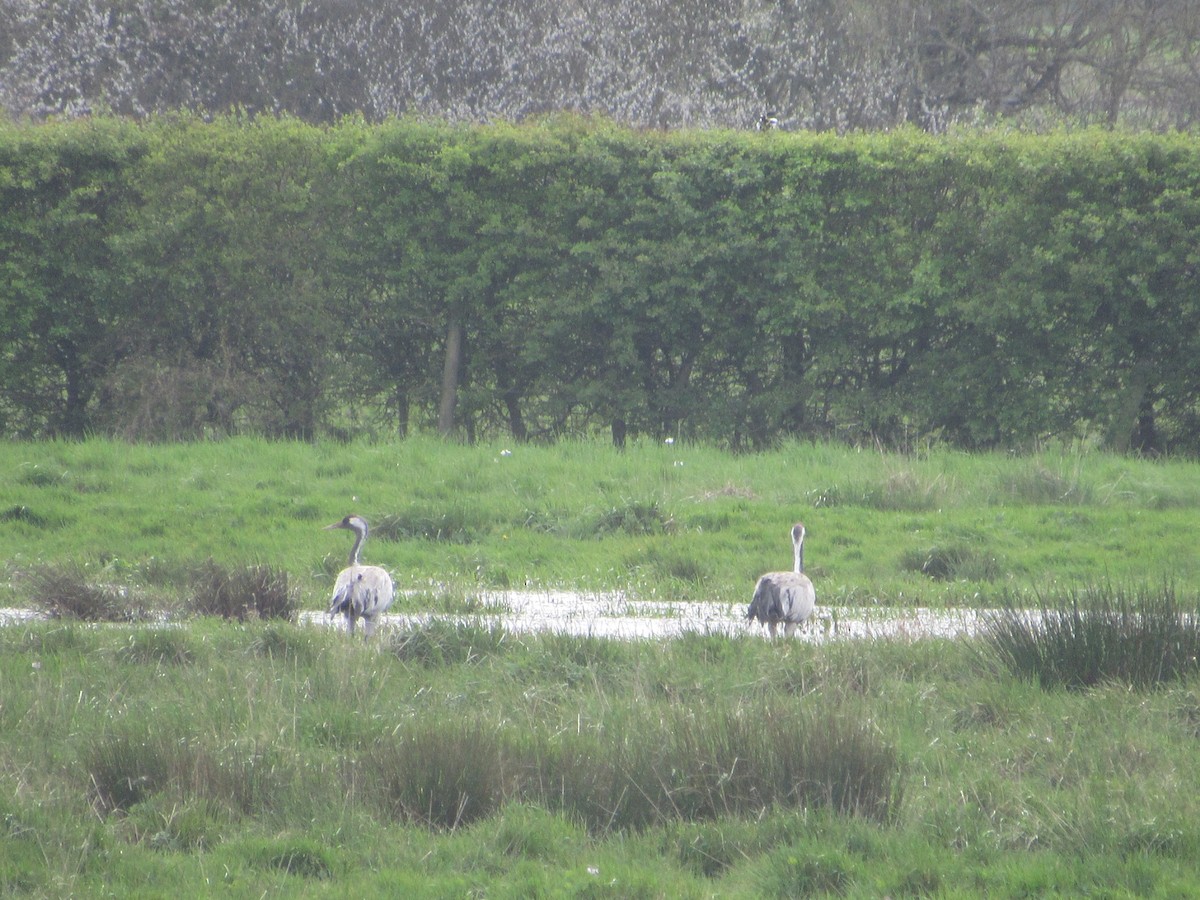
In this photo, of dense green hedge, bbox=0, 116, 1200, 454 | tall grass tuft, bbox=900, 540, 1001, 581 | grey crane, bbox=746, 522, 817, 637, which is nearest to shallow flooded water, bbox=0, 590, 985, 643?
grey crane, bbox=746, 522, 817, 637

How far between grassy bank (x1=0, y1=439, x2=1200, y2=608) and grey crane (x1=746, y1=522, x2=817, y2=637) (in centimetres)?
163

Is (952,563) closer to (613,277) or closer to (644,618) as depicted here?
(644,618)

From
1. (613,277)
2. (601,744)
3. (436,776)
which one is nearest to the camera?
(436,776)

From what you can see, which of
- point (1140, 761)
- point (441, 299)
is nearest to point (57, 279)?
point (441, 299)

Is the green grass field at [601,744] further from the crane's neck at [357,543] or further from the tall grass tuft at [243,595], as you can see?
the crane's neck at [357,543]

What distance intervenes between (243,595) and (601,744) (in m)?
4.01

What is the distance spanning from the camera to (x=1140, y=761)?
582 centimetres

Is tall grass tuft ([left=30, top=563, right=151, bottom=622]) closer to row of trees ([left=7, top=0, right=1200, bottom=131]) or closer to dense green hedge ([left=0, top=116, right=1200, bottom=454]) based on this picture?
dense green hedge ([left=0, top=116, right=1200, bottom=454])

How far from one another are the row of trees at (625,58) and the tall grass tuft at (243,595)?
1667cm

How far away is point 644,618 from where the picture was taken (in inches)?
368

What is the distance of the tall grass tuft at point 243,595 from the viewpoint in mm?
9008

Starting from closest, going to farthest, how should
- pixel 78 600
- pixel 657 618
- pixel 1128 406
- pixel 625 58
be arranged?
pixel 78 600 < pixel 657 618 < pixel 1128 406 < pixel 625 58

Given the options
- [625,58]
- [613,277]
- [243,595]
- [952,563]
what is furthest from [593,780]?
[625,58]

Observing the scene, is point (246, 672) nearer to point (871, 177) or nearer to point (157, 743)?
point (157, 743)
